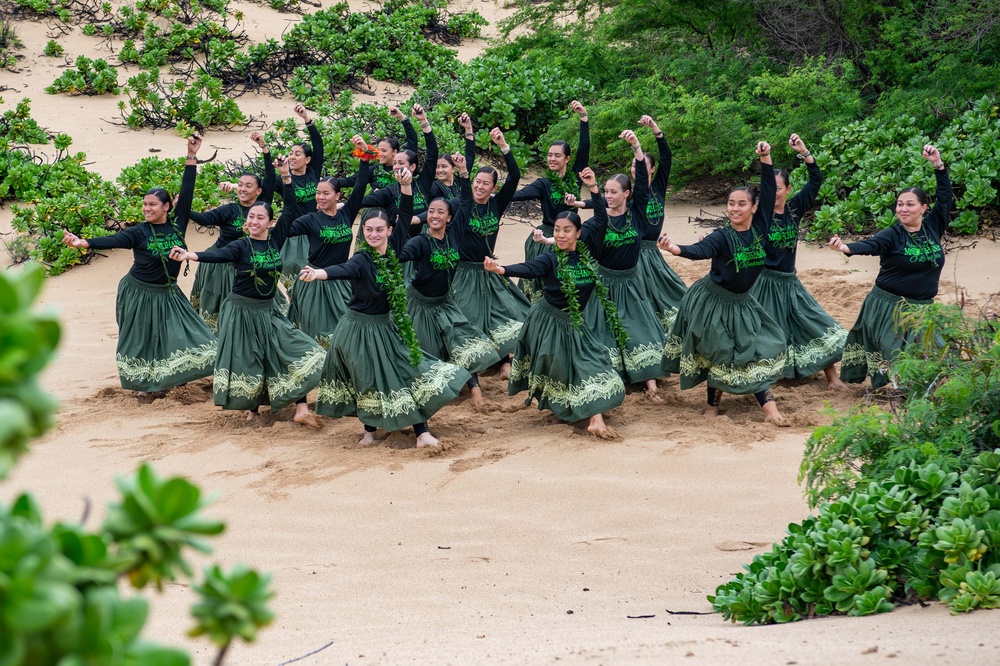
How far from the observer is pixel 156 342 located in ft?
28.6

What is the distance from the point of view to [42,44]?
57.4ft

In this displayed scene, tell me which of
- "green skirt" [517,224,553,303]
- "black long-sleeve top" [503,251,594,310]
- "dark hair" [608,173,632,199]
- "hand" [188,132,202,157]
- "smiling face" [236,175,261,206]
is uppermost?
"hand" [188,132,202,157]

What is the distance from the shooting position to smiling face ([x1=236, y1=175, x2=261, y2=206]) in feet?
28.5

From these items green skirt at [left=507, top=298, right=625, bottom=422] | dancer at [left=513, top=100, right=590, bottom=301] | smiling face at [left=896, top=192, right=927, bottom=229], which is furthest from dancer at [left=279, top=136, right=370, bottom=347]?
smiling face at [left=896, top=192, right=927, bottom=229]

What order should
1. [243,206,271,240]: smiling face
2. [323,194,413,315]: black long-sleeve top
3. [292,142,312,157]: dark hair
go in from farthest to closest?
[292,142,312,157]: dark hair, [243,206,271,240]: smiling face, [323,194,413,315]: black long-sleeve top

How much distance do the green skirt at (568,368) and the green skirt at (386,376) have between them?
0.61m

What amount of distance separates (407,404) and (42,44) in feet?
43.4

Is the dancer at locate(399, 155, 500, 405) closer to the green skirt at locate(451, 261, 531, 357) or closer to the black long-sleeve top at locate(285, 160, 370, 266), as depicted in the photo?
the green skirt at locate(451, 261, 531, 357)

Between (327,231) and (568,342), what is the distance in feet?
8.59

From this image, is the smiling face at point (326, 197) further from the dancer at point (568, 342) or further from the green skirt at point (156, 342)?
the dancer at point (568, 342)

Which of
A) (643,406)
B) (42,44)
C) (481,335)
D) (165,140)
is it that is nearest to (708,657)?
(643,406)

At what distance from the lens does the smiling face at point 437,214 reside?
8141 mm

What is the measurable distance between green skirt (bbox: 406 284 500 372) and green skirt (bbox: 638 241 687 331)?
1.56 metres

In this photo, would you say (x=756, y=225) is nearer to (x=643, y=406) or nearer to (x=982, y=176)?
(x=643, y=406)
